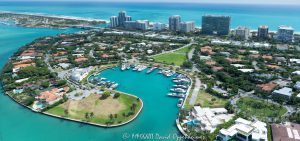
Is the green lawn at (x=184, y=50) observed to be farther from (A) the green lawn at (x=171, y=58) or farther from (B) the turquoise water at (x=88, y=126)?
(B) the turquoise water at (x=88, y=126)

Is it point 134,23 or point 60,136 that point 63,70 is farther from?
point 134,23

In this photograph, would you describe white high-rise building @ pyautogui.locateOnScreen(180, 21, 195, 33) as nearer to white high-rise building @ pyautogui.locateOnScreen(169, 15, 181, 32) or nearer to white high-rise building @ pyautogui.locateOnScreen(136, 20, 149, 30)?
white high-rise building @ pyautogui.locateOnScreen(169, 15, 181, 32)

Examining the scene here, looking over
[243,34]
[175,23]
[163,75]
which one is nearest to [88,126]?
[163,75]

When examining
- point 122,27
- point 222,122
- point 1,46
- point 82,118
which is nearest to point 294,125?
point 222,122

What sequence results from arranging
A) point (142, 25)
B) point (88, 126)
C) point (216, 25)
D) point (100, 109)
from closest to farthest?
point (88, 126)
point (100, 109)
point (216, 25)
point (142, 25)

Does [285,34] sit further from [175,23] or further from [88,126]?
[88,126]

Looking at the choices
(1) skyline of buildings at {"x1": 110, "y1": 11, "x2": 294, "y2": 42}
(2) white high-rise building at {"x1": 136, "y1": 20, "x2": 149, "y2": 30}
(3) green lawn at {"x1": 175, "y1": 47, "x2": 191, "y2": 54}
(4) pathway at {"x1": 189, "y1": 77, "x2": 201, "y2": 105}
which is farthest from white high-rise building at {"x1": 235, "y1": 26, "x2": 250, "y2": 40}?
(4) pathway at {"x1": 189, "y1": 77, "x2": 201, "y2": 105}
